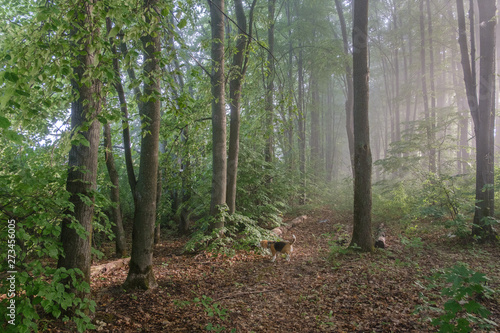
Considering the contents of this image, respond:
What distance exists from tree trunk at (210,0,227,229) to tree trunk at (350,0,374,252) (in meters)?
3.60

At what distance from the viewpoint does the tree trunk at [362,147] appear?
7.17 m

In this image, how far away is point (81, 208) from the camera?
3.49m

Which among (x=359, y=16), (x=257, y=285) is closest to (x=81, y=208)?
(x=257, y=285)

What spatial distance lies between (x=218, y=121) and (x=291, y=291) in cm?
466

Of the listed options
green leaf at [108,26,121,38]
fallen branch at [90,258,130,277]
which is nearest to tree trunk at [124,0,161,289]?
fallen branch at [90,258,130,277]

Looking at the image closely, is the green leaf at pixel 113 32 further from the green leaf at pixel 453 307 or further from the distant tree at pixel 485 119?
the distant tree at pixel 485 119

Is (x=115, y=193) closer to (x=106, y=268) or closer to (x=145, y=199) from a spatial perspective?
(x=106, y=268)

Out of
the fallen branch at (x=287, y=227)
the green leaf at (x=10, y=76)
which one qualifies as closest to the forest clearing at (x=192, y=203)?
the green leaf at (x=10, y=76)

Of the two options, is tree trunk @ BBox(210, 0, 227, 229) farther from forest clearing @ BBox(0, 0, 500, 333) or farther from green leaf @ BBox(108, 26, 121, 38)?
green leaf @ BBox(108, 26, 121, 38)

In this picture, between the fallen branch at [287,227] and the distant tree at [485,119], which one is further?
the fallen branch at [287,227]

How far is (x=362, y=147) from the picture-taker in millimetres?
7176

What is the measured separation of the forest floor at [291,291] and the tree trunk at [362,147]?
60 centimetres

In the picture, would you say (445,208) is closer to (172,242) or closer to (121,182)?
(172,242)

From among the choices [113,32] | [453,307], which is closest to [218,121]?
[113,32]
